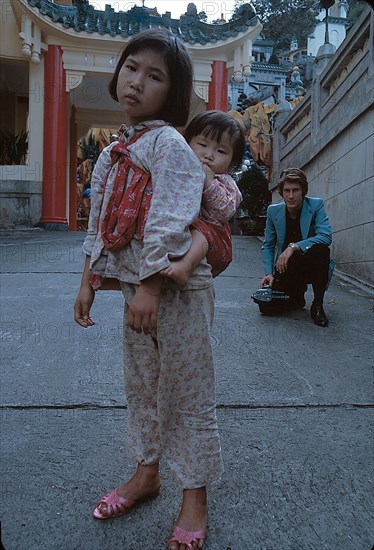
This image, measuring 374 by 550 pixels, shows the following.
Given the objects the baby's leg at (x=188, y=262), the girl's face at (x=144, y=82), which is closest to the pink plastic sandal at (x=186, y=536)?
the baby's leg at (x=188, y=262)

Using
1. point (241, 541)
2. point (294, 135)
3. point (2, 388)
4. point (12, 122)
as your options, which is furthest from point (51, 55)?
point (241, 541)

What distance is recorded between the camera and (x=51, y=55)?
8.95 meters

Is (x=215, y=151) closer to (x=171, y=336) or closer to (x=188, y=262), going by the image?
(x=188, y=262)

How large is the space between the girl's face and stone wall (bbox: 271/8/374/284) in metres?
3.79

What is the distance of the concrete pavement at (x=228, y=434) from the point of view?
135cm

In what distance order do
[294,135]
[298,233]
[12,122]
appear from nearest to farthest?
[298,233], [294,135], [12,122]

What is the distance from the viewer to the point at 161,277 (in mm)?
1216

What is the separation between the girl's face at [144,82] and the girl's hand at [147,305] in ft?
1.64

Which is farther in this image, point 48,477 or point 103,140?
point 103,140

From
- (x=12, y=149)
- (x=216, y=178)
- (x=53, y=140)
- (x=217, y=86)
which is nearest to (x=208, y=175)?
(x=216, y=178)

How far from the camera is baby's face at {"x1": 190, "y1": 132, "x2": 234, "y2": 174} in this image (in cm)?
141

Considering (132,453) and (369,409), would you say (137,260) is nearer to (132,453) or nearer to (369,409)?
(132,453)

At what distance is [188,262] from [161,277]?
0.26 feet

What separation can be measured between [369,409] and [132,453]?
1.23 metres
